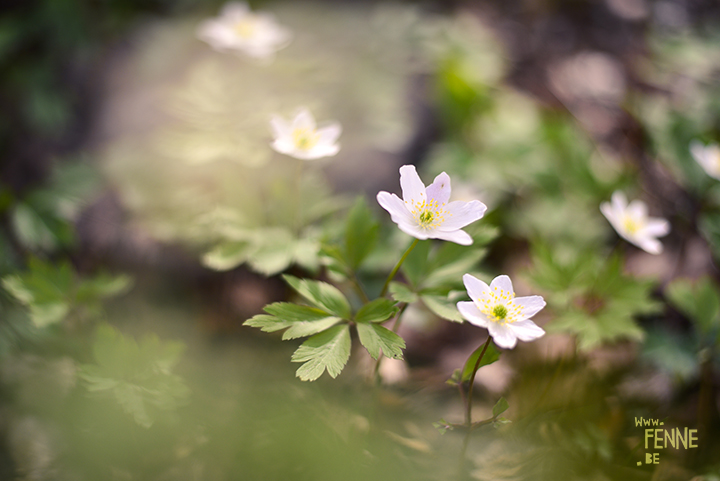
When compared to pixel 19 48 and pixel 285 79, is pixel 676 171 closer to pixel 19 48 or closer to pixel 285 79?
pixel 285 79

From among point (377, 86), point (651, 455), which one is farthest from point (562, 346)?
point (377, 86)

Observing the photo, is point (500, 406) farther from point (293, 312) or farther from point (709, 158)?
point (709, 158)

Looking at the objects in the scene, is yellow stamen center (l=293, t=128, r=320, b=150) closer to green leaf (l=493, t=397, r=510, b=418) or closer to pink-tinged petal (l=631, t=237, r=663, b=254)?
green leaf (l=493, t=397, r=510, b=418)

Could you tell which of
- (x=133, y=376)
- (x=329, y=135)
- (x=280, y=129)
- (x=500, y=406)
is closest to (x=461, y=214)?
(x=500, y=406)

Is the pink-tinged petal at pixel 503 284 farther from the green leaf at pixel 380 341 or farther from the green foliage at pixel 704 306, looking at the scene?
the green foliage at pixel 704 306

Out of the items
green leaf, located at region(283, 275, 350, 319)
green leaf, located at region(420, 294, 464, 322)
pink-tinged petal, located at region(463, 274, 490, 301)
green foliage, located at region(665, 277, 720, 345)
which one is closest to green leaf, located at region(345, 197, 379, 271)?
green leaf, located at region(283, 275, 350, 319)
